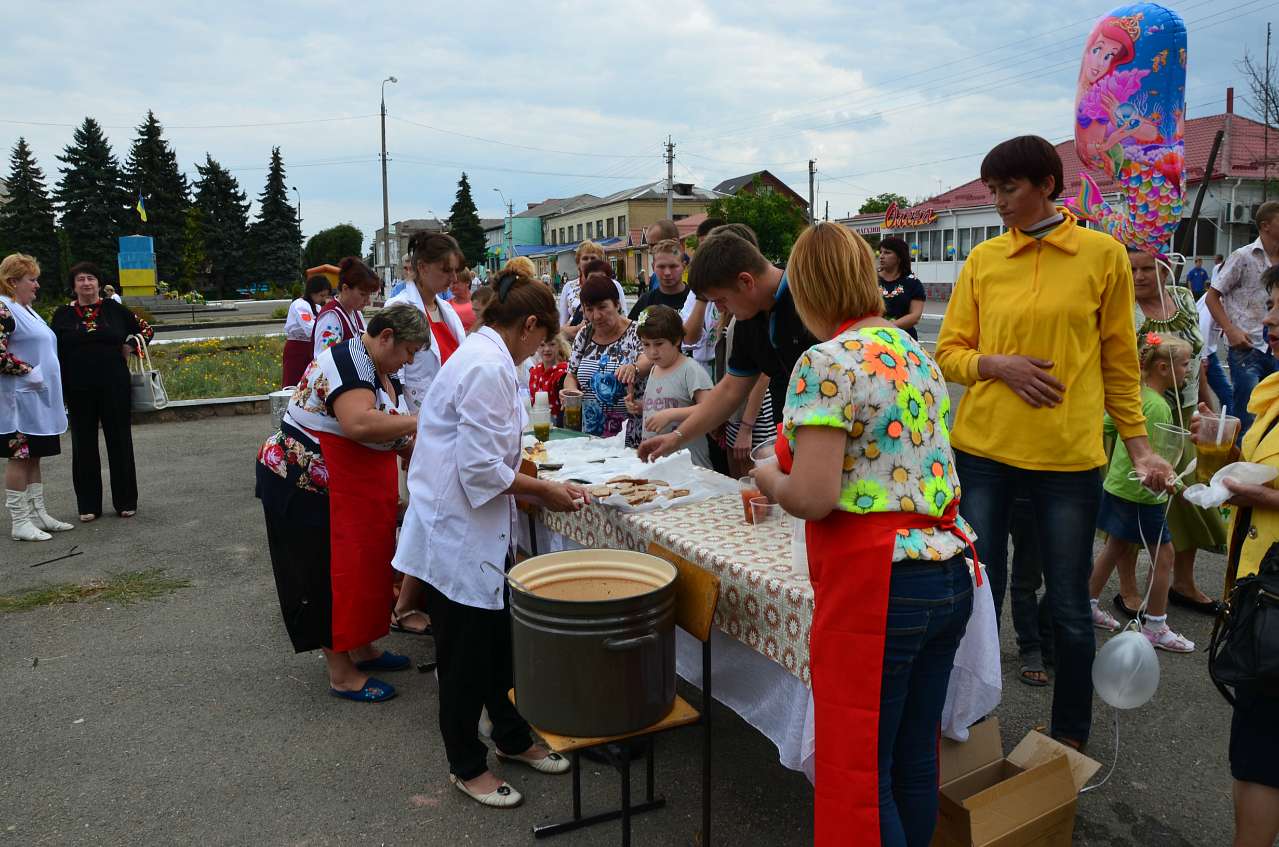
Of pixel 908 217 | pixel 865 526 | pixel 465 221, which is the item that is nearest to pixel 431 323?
pixel 865 526

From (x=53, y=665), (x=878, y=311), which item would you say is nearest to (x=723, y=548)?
(x=878, y=311)

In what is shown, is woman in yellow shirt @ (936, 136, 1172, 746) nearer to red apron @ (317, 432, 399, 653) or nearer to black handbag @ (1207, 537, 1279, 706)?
black handbag @ (1207, 537, 1279, 706)

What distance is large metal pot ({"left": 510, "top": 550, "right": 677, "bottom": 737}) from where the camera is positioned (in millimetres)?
2205

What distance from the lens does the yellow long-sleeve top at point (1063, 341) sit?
2727mm

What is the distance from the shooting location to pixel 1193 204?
88.8ft

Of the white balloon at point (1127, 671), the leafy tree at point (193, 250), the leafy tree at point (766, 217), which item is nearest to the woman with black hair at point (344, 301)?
the white balloon at point (1127, 671)

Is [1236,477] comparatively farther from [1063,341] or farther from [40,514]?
[40,514]

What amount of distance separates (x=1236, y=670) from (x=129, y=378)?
7136 mm

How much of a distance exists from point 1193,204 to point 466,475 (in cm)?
3096

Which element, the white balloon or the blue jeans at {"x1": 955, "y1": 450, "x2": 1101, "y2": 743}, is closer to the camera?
the white balloon

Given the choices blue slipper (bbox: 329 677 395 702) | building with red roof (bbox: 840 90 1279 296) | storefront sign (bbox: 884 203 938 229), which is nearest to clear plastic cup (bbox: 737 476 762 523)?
blue slipper (bbox: 329 677 395 702)

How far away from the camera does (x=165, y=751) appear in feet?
11.1

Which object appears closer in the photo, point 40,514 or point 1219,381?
point 1219,381

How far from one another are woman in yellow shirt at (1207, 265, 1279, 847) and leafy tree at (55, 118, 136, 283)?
5170 centimetres
